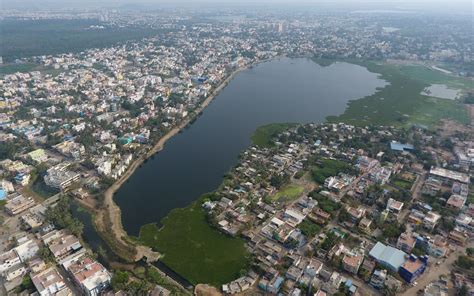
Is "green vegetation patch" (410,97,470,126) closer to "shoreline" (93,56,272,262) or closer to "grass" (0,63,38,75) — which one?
"shoreline" (93,56,272,262)

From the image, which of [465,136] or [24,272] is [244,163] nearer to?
[24,272]

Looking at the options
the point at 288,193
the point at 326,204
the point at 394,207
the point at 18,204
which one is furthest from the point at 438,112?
the point at 18,204

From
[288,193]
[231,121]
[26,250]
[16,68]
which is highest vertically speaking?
[16,68]

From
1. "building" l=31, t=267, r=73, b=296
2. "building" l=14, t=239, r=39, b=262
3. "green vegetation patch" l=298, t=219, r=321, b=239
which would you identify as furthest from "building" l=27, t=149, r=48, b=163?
"green vegetation patch" l=298, t=219, r=321, b=239

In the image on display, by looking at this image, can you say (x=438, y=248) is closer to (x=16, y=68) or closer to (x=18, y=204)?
(x=18, y=204)

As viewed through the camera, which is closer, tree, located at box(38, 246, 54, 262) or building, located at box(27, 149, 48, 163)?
tree, located at box(38, 246, 54, 262)
